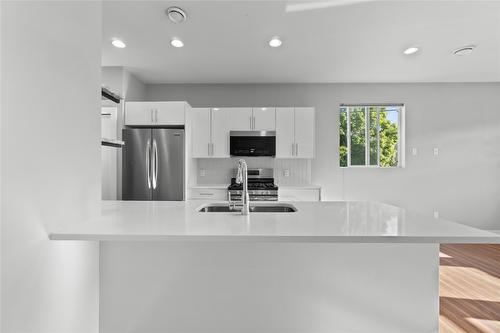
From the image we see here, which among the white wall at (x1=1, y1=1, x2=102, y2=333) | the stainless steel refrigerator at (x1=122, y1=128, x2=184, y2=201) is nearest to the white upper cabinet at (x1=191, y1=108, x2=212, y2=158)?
the stainless steel refrigerator at (x1=122, y1=128, x2=184, y2=201)

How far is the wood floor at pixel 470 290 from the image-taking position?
2.07 m

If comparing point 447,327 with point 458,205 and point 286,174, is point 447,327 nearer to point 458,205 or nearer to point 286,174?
point 286,174

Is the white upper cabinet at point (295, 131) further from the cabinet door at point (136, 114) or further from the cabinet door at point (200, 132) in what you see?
the cabinet door at point (136, 114)

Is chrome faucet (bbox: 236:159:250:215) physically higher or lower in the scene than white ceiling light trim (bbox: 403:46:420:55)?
lower

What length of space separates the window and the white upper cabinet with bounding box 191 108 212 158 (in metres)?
2.17

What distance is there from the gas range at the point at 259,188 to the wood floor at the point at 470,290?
2057 mm

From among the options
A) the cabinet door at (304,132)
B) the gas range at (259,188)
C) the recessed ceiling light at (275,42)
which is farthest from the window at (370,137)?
the recessed ceiling light at (275,42)

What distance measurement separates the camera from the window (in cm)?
467

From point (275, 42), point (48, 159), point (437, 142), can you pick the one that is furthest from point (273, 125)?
point (48, 159)

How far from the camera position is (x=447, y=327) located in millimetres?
2033

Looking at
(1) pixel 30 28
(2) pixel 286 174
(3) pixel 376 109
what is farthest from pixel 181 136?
(3) pixel 376 109

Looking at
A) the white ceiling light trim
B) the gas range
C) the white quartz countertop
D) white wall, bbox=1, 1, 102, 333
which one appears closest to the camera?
white wall, bbox=1, 1, 102, 333

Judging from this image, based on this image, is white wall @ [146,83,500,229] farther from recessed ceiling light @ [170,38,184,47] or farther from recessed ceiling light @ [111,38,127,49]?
recessed ceiling light @ [111,38,127,49]

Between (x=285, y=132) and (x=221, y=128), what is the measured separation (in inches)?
36.4
